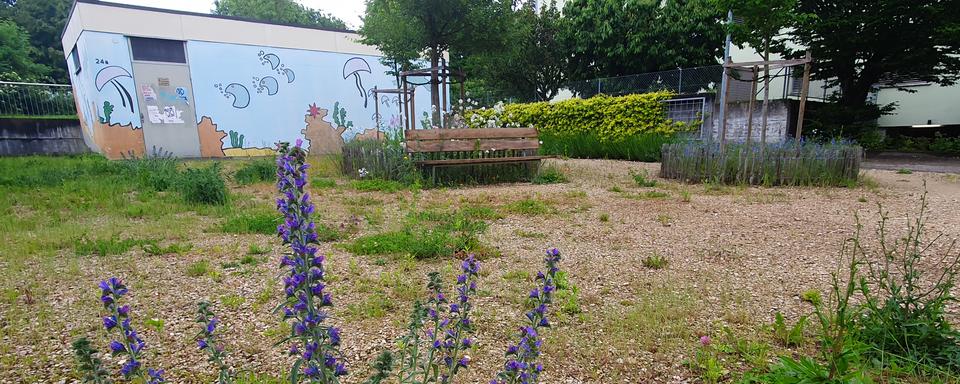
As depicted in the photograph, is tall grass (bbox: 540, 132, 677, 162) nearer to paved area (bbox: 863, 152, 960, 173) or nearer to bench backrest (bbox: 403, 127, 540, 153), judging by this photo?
paved area (bbox: 863, 152, 960, 173)

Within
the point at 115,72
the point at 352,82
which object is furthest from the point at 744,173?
the point at 115,72

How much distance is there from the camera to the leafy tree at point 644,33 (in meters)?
15.9

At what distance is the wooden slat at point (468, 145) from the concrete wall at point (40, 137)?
14.7 m

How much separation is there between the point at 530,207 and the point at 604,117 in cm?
810

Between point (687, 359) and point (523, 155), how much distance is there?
6.05 m

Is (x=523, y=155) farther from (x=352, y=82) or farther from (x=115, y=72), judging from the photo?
(x=115, y=72)

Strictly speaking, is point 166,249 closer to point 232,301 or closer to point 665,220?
point 232,301

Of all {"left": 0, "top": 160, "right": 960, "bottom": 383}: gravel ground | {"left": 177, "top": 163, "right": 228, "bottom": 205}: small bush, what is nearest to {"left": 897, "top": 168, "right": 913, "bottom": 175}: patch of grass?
{"left": 0, "top": 160, "right": 960, "bottom": 383}: gravel ground

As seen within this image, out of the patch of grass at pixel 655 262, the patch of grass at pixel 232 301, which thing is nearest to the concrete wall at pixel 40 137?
the patch of grass at pixel 232 301

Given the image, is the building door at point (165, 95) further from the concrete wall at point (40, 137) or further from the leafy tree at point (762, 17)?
the leafy tree at point (762, 17)

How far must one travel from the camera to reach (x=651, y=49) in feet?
52.9

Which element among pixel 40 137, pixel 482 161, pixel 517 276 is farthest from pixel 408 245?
pixel 40 137

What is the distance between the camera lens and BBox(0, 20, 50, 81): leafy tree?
2025 centimetres

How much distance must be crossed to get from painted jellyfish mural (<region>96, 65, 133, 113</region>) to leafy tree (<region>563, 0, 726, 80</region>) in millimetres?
15381
